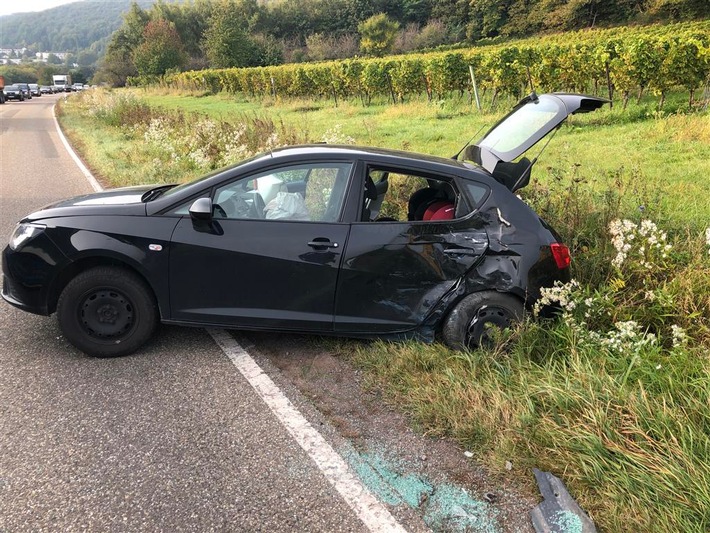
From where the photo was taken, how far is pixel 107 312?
3.93 meters

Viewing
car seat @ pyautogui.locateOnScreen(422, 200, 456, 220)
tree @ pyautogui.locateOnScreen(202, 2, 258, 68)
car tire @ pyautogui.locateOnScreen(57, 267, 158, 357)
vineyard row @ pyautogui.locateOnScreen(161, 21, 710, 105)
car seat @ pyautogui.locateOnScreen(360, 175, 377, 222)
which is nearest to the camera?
car tire @ pyautogui.locateOnScreen(57, 267, 158, 357)

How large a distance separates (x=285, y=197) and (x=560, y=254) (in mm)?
2084

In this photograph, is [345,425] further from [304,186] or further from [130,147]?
[130,147]

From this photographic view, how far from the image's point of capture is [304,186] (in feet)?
13.6

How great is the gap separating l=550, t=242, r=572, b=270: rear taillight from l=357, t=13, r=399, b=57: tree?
224ft

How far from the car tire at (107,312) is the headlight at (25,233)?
43cm

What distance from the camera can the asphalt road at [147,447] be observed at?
254cm

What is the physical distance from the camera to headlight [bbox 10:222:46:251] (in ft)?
12.7

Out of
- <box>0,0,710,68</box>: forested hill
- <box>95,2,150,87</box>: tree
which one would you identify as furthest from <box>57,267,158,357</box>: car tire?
<box>95,2,150,87</box>: tree

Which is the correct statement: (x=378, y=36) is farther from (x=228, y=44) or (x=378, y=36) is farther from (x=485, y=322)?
(x=485, y=322)

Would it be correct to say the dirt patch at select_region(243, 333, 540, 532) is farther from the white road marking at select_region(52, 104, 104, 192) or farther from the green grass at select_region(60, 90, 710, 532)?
the white road marking at select_region(52, 104, 104, 192)

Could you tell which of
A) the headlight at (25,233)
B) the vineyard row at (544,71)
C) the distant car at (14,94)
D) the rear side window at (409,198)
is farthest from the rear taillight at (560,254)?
the distant car at (14,94)

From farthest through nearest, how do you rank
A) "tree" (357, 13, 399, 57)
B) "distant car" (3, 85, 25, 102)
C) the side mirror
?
"tree" (357, 13, 399, 57) < "distant car" (3, 85, 25, 102) < the side mirror

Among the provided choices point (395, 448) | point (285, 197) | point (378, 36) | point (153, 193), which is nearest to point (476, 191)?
point (285, 197)
